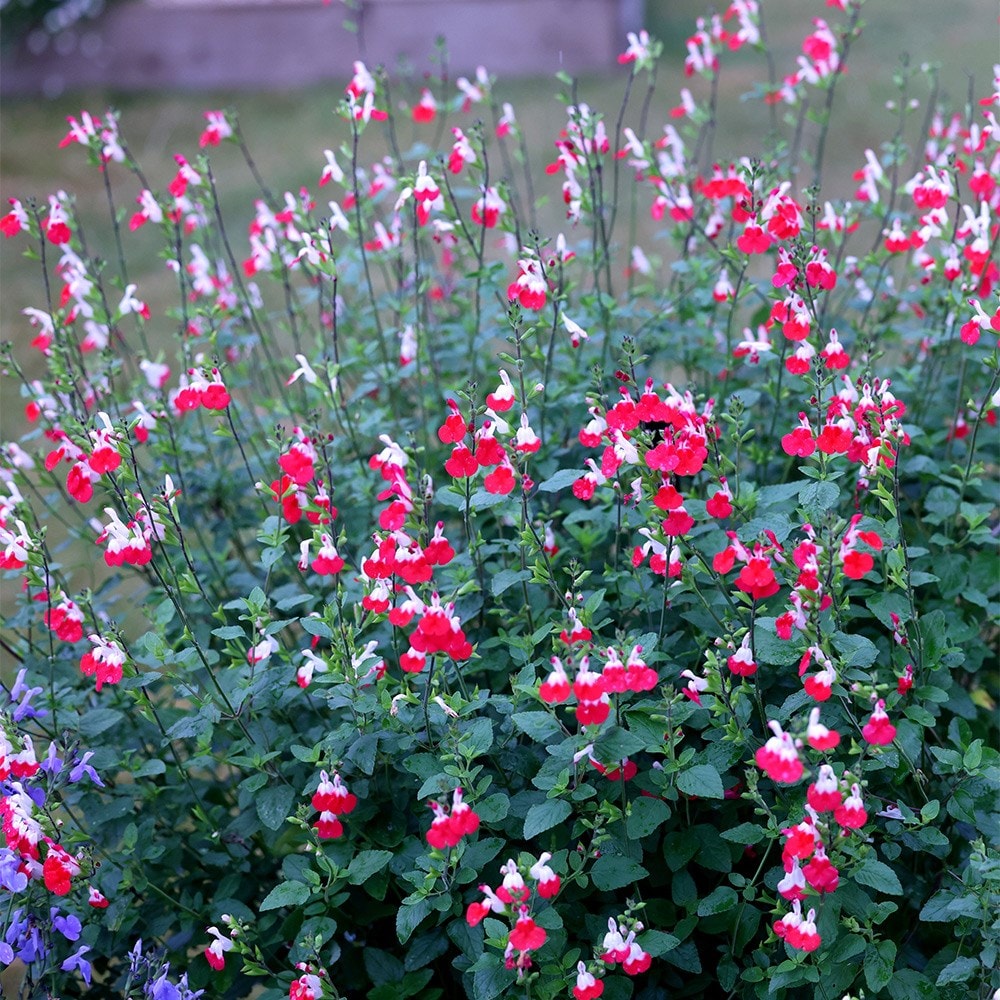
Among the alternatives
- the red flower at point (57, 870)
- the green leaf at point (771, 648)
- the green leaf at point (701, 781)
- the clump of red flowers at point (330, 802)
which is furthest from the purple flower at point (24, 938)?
the green leaf at point (771, 648)

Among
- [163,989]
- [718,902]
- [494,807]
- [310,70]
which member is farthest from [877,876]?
[310,70]

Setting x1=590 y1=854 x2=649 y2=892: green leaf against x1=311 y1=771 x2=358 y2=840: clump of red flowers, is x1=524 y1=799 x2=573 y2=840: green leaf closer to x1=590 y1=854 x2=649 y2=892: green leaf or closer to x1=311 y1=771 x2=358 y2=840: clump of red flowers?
x1=590 y1=854 x2=649 y2=892: green leaf

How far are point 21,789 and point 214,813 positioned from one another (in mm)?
490

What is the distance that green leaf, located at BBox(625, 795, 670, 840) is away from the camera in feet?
6.68

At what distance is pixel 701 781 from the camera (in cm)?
199

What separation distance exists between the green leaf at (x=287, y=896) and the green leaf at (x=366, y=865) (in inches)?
3.3

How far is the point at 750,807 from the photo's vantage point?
2.30 meters

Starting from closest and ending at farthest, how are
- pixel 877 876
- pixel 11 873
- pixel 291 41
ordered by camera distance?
pixel 877 876, pixel 11 873, pixel 291 41

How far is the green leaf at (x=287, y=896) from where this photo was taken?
2.09 m

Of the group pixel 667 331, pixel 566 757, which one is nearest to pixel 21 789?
pixel 566 757

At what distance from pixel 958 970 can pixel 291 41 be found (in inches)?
341

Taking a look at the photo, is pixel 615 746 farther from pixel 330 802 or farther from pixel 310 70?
pixel 310 70

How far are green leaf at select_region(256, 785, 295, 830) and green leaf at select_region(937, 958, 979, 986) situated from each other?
3.81 feet

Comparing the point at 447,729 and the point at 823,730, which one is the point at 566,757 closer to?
the point at 447,729
